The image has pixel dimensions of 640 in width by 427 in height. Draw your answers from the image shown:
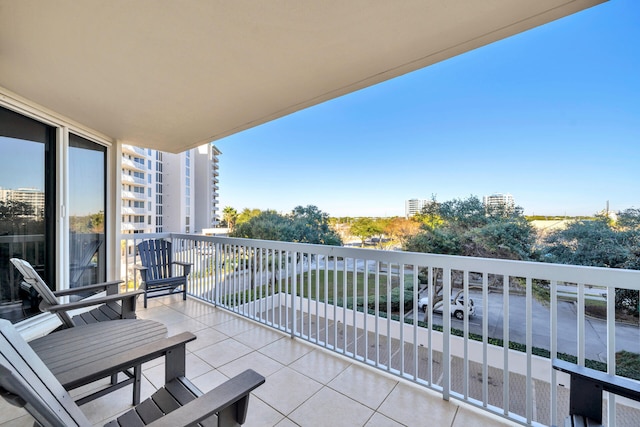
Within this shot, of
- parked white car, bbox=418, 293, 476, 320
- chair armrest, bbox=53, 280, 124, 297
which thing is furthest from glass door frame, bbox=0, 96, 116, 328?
parked white car, bbox=418, 293, 476, 320

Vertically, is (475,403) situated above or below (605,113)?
below

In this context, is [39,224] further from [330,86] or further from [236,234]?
[236,234]

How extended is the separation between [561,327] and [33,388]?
25.9ft

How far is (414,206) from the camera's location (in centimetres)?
1208

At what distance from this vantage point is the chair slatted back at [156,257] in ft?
12.5

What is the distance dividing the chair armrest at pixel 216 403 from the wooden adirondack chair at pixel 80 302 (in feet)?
4.89

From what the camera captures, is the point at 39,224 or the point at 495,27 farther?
the point at 39,224

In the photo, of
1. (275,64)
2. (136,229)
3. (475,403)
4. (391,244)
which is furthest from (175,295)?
(136,229)

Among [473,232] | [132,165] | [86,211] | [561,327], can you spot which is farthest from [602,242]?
[132,165]

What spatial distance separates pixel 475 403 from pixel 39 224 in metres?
3.91

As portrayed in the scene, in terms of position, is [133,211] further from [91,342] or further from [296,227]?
[91,342]

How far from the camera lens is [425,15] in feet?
4.38

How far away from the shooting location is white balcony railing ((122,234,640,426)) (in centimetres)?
149

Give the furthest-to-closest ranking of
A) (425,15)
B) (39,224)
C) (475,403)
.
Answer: (39,224) → (475,403) → (425,15)
